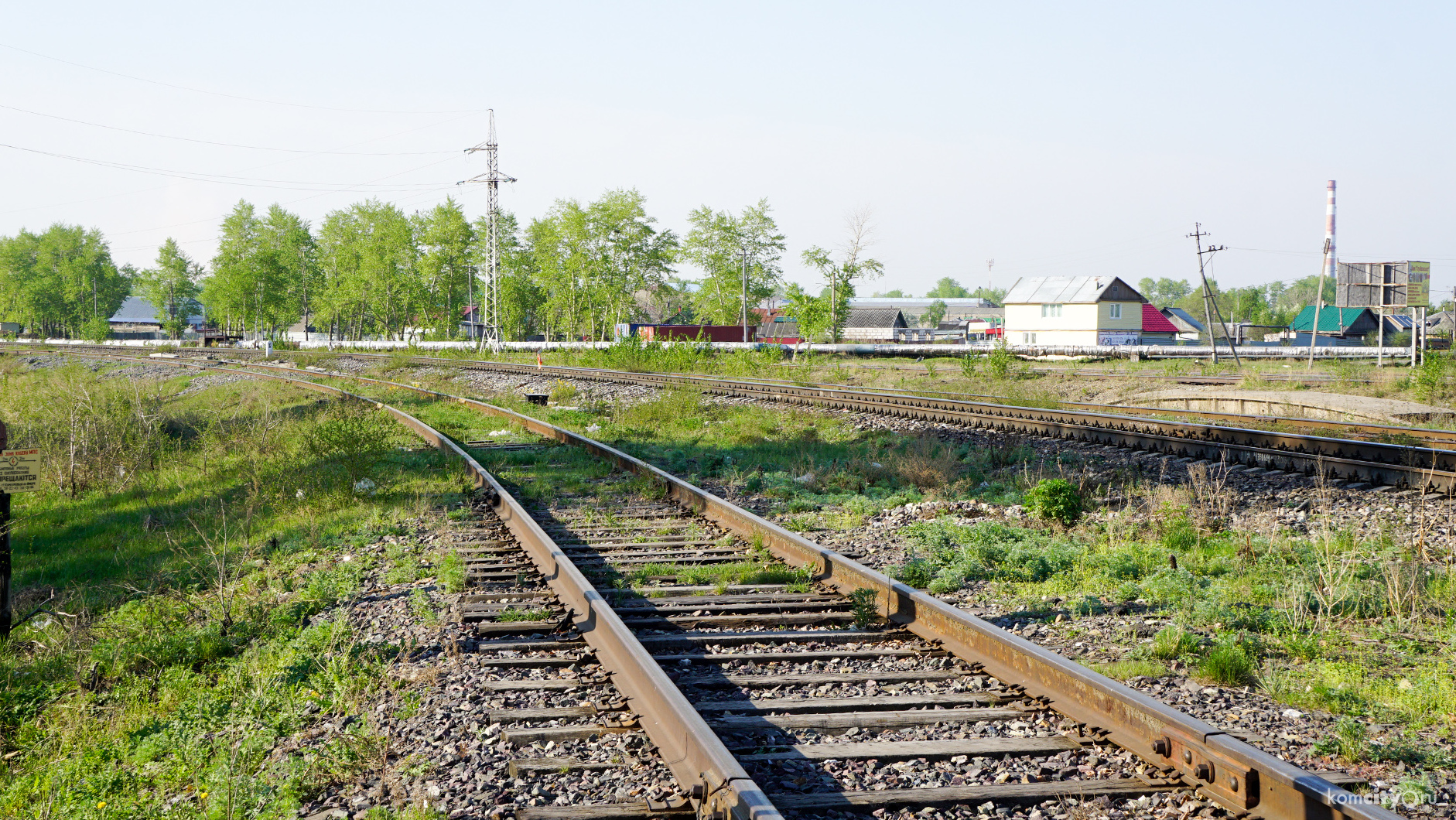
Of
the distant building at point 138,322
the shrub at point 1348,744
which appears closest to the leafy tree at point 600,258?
the distant building at point 138,322

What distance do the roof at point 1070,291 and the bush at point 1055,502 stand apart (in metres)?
69.8

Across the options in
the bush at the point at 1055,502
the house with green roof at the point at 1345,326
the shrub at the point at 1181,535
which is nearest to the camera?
the shrub at the point at 1181,535

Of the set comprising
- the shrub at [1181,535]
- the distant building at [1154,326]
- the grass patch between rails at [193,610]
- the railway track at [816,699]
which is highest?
the distant building at [1154,326]

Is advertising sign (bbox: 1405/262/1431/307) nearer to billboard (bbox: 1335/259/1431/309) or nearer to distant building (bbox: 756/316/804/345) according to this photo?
billboard (bbox: 1335/259/1431/309)

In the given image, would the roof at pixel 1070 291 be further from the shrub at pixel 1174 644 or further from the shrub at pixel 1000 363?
the shrub at pixel 1174 644

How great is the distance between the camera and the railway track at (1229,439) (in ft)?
33.1

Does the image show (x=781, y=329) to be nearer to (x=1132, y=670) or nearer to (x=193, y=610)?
(x=193, y=610)

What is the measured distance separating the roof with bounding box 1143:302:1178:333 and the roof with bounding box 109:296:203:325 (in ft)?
395

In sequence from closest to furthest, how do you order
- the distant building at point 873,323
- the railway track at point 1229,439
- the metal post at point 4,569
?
the metal post at point 4,569 → the railway track at point 1229,439 → the distant building at point 873,323

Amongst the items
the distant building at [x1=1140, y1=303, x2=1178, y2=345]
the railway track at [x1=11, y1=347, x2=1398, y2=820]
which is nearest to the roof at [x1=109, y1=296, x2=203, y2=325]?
the distant building at [x1=1140, y1=303, x2=1178, y2=345]

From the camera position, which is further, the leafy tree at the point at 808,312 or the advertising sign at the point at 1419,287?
the leafy tree at the point at 808,312

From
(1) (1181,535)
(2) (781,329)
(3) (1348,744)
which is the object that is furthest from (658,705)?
(2) (781,329)

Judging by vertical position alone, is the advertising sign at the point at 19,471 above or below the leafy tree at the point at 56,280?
below

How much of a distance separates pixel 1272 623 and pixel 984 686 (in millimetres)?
2149
